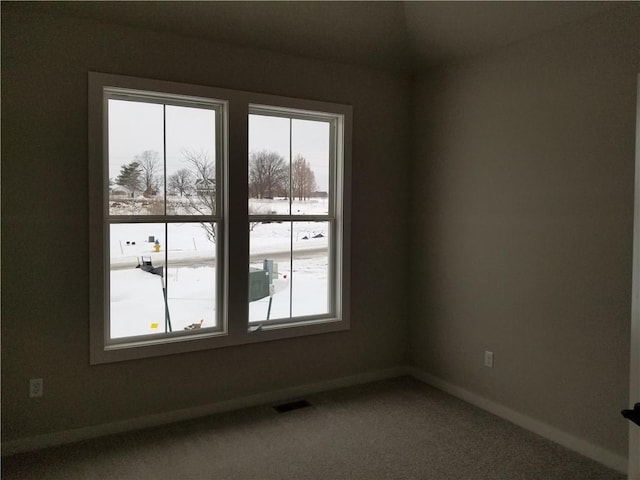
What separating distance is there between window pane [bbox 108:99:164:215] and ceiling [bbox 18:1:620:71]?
0.54 meters

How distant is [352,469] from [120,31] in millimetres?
2939

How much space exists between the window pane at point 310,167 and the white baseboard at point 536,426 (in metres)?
1.67

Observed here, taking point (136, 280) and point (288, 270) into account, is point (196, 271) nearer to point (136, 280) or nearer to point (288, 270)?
point (136, 280)

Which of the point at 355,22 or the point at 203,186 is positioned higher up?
the point at 355,22

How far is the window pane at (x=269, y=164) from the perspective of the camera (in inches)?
145

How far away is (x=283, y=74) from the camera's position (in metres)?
3.69

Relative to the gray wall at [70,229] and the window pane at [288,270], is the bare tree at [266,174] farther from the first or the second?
the gray wall at [70,229]

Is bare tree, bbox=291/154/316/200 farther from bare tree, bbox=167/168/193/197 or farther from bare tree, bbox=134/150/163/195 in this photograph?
bare tree, bbox=134/150/163/195

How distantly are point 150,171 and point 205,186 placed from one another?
0.38 metres

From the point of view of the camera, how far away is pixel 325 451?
2.99 m

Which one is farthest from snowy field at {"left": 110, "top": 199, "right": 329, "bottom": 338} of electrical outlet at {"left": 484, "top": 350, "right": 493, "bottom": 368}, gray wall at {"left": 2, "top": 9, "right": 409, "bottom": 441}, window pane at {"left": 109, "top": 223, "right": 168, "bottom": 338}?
electrical outlet at {"left": 484, "top": 350, "right": 493, "bottom": 368}

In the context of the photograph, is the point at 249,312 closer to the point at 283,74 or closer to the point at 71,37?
the point at 283,74

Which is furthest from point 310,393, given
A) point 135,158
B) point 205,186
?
point 135,158

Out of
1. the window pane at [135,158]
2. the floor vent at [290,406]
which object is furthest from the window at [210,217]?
the floor vent at [290,406]
